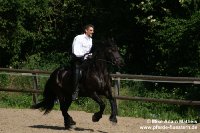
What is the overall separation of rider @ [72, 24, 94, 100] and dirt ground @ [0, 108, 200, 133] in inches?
45.0

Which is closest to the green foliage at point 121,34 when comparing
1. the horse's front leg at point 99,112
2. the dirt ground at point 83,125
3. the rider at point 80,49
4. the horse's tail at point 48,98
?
the dirt ground at point 83,125

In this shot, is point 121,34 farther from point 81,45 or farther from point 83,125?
point 81,45

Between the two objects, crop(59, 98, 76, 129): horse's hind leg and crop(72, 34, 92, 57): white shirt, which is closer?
crop(72, 34, 92, 57): white shirt

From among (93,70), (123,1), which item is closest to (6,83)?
(123,1)

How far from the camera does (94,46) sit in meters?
13.3

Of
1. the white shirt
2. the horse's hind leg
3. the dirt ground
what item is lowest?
the dirt ground

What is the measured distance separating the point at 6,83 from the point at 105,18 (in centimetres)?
607

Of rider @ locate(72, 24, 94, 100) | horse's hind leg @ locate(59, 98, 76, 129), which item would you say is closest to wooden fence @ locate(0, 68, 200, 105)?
horse's hind leg @ locate(59, 98, 76, 129)

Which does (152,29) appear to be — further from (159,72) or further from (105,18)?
(105,18)

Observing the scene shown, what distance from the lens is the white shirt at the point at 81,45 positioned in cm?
1327

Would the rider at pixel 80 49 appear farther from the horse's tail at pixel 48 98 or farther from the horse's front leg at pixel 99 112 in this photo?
the horse's tail at pixel 48 98

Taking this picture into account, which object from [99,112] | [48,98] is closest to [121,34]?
[48,98]

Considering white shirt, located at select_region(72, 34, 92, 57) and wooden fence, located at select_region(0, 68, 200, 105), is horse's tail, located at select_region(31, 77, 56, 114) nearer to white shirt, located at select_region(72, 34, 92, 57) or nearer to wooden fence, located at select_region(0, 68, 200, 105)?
white shirt, located at select_region(72, 34, 92, 57)

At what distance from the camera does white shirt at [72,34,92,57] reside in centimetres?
1327
